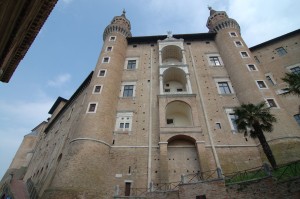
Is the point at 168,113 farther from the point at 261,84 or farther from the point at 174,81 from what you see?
the point at 261,84

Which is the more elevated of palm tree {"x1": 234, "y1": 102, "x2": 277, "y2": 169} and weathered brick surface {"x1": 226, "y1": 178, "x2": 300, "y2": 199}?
palm tree {"x1": 234, "y1": 102, "x2": 277, "y2": 169}

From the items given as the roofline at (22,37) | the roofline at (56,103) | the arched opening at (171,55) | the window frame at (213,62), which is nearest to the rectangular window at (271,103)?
the window frame at (213,62)

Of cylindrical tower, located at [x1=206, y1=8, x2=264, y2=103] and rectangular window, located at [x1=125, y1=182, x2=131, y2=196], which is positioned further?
cylindrical tower, located at [x1=206, y1=8, x2=264, y2=103]

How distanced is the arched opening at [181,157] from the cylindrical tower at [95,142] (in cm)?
591

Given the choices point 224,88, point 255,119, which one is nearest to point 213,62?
point 224,88

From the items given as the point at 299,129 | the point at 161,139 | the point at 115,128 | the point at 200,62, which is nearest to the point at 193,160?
the point at 161,139

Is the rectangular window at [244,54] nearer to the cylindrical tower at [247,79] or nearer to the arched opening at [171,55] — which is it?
the cylindrical tower at [247,79]

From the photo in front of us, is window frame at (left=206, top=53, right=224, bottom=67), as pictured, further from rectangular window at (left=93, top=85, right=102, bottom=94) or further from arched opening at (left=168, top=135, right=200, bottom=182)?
rectangular window at (left=93, top=85, right=102, bottom=94)

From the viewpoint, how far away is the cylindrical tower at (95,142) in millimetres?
16781

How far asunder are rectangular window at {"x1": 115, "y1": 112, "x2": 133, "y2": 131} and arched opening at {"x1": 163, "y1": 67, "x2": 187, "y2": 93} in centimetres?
641

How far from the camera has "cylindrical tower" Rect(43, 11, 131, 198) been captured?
16781 mm

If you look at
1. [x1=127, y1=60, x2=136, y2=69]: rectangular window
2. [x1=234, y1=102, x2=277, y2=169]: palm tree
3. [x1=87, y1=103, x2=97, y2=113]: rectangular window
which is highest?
[x1=127, y1=60, x2=136, y2=69]: rectangular window

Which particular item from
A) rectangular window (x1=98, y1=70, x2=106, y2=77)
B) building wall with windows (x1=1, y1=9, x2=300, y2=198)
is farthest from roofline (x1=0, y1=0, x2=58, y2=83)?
rectangular window (x1=98, y1=70, x2=106, y2=77)

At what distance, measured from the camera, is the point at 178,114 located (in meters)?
24.7
